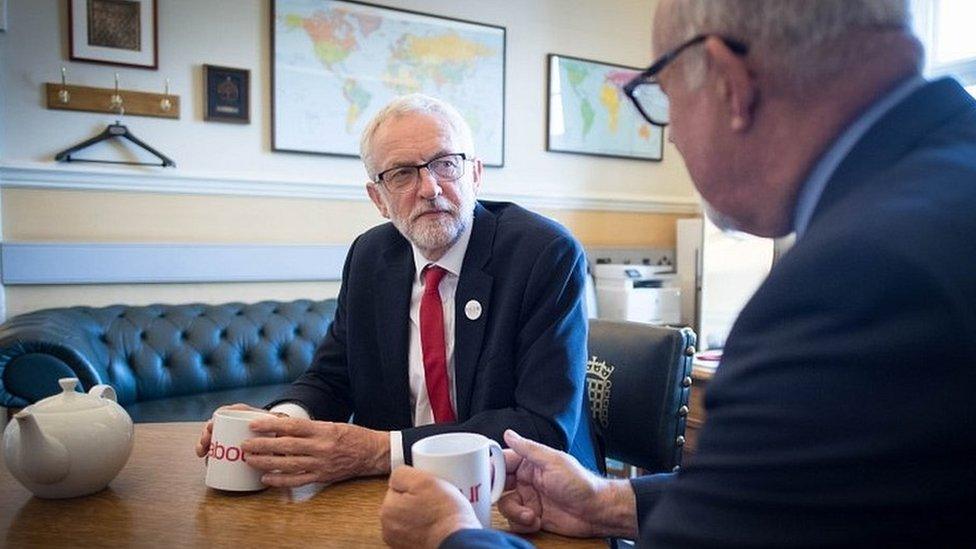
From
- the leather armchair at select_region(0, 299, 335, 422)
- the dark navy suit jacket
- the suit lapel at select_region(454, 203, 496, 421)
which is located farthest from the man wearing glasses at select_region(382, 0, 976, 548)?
the leather armchair at select_region(0, 299, 335, 422)

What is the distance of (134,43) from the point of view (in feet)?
10.6

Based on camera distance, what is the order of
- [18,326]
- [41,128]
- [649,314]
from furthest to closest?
[649,314], [41,128], [18,326]

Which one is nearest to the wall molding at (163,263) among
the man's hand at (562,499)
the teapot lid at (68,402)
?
the teapot lid at (68,402)

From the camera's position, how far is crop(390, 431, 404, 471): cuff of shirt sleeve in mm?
1086

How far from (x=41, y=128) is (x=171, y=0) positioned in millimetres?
830

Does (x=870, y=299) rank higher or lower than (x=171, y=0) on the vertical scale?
lower

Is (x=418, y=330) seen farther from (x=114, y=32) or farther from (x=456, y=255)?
(x=114, y=32)

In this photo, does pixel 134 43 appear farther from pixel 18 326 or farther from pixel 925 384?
pixel 925 384

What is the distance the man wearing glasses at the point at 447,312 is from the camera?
128 centimetres

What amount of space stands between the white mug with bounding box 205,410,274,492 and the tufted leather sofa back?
1723 millimetres

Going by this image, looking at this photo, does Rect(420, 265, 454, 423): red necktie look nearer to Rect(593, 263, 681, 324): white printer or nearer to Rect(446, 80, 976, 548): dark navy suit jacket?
Rect(446, 80, 976, 548): dark navy suit jacket

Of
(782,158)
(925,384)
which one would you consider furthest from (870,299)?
(782,158)

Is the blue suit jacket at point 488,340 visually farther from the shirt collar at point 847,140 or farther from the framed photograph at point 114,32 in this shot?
the framed photograph at point 114,32

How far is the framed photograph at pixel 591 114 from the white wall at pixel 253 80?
0.06m
